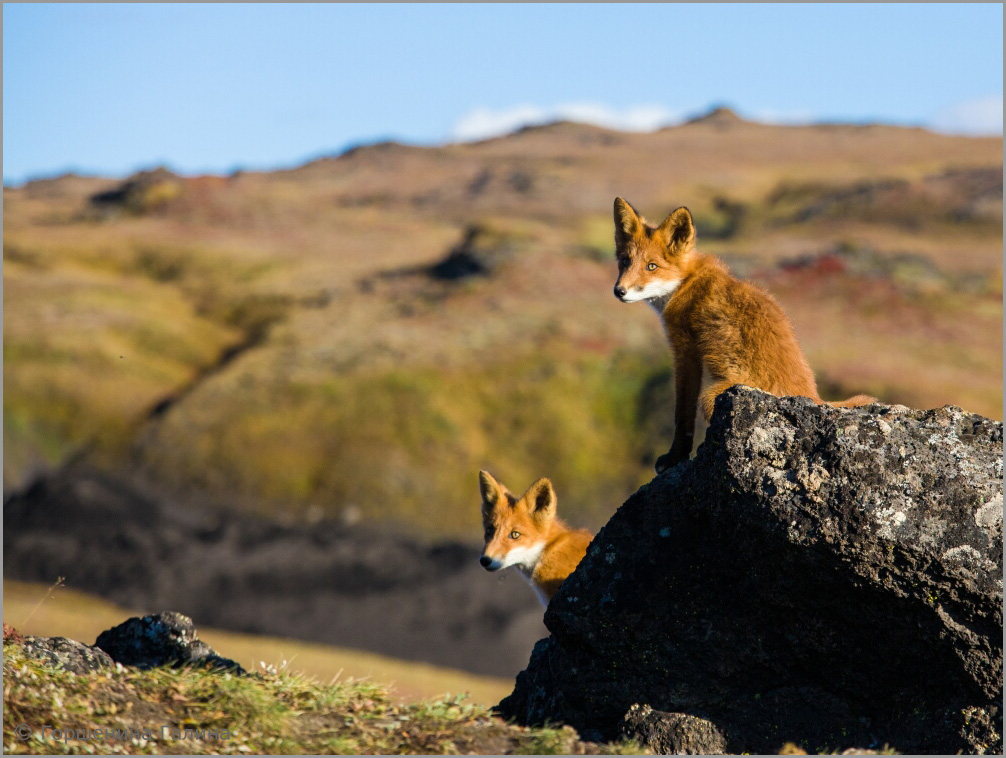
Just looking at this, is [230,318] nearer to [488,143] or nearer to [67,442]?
[67,442]

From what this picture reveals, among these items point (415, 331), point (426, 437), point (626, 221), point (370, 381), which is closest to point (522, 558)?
point (626, 221)

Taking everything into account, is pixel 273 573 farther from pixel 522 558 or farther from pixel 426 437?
pixel 522 558

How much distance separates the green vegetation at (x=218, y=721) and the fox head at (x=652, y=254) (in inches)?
180

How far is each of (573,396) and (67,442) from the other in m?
23.8

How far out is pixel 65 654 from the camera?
31.4ft

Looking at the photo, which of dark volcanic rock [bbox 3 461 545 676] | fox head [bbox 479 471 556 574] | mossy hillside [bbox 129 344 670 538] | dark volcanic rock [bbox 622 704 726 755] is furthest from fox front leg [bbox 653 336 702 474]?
mossy hillside [bbox 129 344 670 538]

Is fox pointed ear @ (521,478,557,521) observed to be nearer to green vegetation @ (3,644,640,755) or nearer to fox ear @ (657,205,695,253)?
fox ear @ (657,205,695,253)

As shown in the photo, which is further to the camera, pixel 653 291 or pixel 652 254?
pixel 652 254

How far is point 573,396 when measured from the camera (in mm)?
42625

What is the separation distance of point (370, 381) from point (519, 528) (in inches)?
1237

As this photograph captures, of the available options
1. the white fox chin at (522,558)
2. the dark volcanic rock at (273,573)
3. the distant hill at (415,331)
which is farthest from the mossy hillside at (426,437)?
the white fox chin at (522,558)

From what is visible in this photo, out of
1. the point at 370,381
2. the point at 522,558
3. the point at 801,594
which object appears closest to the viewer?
the point at 801,594

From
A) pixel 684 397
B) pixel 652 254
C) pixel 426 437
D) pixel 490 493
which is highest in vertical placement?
pixel 652 254

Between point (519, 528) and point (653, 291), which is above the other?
point (653, 291)
